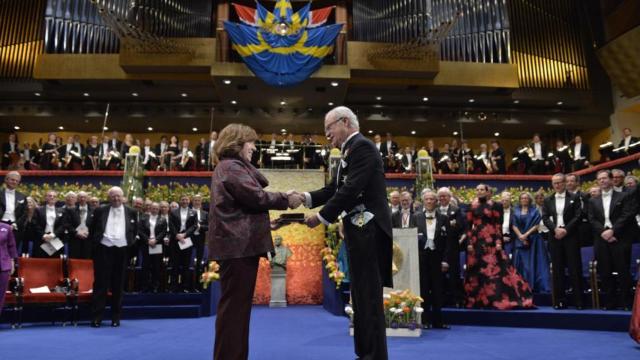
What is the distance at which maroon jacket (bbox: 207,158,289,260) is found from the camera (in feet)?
9.48

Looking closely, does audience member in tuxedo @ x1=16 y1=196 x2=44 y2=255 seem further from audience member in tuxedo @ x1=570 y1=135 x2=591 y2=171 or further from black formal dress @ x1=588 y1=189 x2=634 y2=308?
audience member in tuxedo @ x1=570 y1=135 x2=591 y2=171

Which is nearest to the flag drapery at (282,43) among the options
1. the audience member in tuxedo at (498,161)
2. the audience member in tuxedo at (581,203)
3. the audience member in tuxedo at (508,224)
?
the audience member in tuxedo at (498,161)

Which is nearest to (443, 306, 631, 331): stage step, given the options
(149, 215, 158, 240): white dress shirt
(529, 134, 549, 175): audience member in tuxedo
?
(149, 215, 158, 240): white dress shirt

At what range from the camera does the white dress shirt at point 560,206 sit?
6898 mm

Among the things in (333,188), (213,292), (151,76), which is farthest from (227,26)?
(333,188)

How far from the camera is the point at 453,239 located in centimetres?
661

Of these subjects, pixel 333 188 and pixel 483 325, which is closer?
pixel 333 188

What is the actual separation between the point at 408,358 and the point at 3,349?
336cm

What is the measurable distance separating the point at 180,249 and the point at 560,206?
552 cm

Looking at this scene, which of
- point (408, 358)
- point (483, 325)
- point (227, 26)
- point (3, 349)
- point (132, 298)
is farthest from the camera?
point (227, 26)

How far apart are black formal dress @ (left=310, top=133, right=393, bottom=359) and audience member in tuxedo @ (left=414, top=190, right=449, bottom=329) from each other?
10.1 ft

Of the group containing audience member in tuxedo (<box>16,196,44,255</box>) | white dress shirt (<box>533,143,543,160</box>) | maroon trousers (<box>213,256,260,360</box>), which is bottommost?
maroon trousers (<box>213,256,260,360</box>)

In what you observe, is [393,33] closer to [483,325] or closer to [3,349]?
[483,325]

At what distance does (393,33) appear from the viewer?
15469 mm
